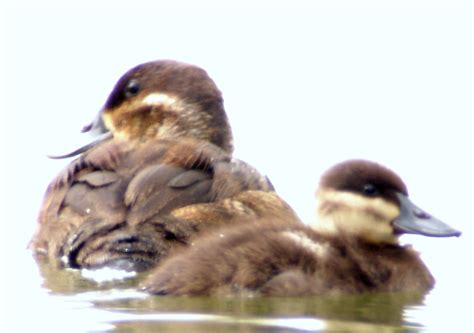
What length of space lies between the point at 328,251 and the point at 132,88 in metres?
2.50

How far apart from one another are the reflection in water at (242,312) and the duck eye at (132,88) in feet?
6.93

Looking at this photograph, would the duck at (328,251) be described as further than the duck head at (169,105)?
No

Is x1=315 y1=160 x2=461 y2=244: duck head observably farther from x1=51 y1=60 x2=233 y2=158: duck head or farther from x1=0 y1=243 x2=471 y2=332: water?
x1=51 y1=60 x2=233 y2=158: duck head

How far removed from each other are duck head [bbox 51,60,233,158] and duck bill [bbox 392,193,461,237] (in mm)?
1835

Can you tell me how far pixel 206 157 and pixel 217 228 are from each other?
641mm

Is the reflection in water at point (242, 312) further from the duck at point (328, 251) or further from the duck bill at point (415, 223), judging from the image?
the duck bill at point (415, 223)

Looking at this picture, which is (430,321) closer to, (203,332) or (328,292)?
(328,292)

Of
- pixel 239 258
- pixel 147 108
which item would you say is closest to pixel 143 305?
pixel 239 258

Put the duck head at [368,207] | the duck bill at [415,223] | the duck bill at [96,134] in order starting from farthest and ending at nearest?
the duck bill at [96,134]
the duck bill at [415,223]
the duck head at [368,207]

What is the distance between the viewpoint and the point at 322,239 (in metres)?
9.11

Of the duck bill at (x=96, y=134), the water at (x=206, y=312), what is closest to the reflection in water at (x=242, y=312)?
the water at (x=206, y=312)

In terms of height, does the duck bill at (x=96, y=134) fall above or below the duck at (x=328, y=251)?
above

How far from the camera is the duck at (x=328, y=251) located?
8766 millimetres

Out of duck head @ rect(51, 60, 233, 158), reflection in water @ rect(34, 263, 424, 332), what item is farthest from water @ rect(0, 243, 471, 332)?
duck head @ rect(51, 60, 233, 158)
